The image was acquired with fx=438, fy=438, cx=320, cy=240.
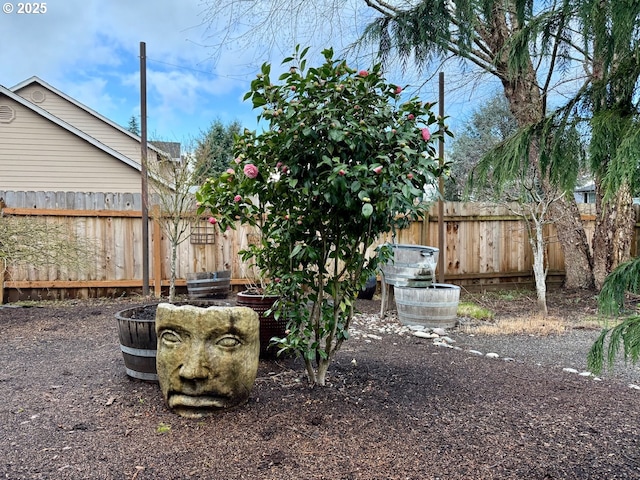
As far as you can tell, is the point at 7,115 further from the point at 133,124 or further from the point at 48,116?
the point at 133,124

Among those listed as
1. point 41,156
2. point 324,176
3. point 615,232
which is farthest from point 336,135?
point 41,156

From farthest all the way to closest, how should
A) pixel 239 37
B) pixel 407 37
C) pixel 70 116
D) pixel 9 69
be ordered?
pixel 70 116 → pixel 9 69 → pixel 239 37 → pixel 407 37

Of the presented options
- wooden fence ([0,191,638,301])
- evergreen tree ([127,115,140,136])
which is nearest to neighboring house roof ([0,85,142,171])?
wooden fence ([0,191,638,301])

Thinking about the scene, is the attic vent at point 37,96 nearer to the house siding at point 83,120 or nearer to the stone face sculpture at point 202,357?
the house siding at point 83,120

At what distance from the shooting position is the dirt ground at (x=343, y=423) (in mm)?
Result: 1840

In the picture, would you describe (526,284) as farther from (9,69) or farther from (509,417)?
(9,69)

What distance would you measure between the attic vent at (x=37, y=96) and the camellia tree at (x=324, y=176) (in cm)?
1254

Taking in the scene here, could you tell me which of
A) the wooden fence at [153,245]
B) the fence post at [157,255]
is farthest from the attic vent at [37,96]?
→ the fence post at [157,255]

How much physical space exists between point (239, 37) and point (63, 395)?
316 centimetres

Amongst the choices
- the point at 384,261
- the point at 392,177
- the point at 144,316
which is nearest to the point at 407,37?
the point at 392,177

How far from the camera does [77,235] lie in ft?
20.4

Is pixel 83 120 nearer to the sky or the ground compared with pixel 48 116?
nearer to the sky

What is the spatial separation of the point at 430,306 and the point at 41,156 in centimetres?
944

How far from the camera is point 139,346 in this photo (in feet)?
9.29
